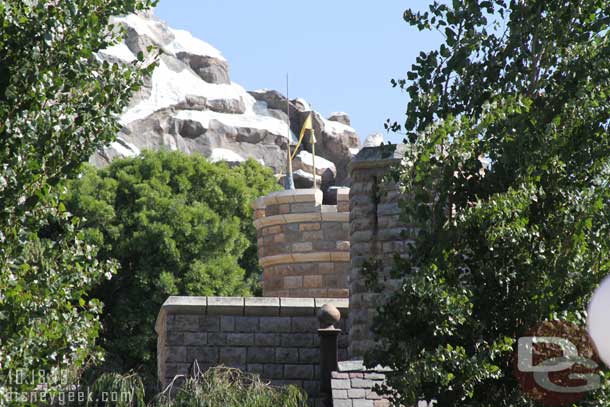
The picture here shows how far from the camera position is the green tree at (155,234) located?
108ft

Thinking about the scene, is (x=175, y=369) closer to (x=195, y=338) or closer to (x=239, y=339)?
(x=195, y=338)

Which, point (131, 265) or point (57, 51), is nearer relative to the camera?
point (57, 51)

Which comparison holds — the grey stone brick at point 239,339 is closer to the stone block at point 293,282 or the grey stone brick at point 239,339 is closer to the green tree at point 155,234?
the stone block at point 293,282

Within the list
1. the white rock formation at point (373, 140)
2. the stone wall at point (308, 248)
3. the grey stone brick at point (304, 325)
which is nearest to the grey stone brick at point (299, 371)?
the grey stone brick at point (304, 325)

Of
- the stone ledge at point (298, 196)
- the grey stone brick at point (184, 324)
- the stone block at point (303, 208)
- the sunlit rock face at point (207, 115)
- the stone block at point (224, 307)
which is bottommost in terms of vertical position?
the grey stone brick at point (184, 324)

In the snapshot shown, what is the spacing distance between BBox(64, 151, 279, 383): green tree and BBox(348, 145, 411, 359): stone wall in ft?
46.4

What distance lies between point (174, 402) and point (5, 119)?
216 inches

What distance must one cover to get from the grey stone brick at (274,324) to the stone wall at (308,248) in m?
7.35

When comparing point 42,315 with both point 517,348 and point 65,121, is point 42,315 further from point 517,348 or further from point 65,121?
point 517,348

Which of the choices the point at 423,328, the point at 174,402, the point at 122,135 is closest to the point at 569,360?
the point at 423,328

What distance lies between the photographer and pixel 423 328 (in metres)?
9.77

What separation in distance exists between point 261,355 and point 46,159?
746 centimetres

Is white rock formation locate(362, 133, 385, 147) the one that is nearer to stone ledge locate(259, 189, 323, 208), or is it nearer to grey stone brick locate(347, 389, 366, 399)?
stone ledge locate(259, 189, 323, 208)

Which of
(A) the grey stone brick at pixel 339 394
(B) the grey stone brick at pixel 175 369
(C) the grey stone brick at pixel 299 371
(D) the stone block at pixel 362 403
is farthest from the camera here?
(C) the grey stone brick at pixel 299 371
